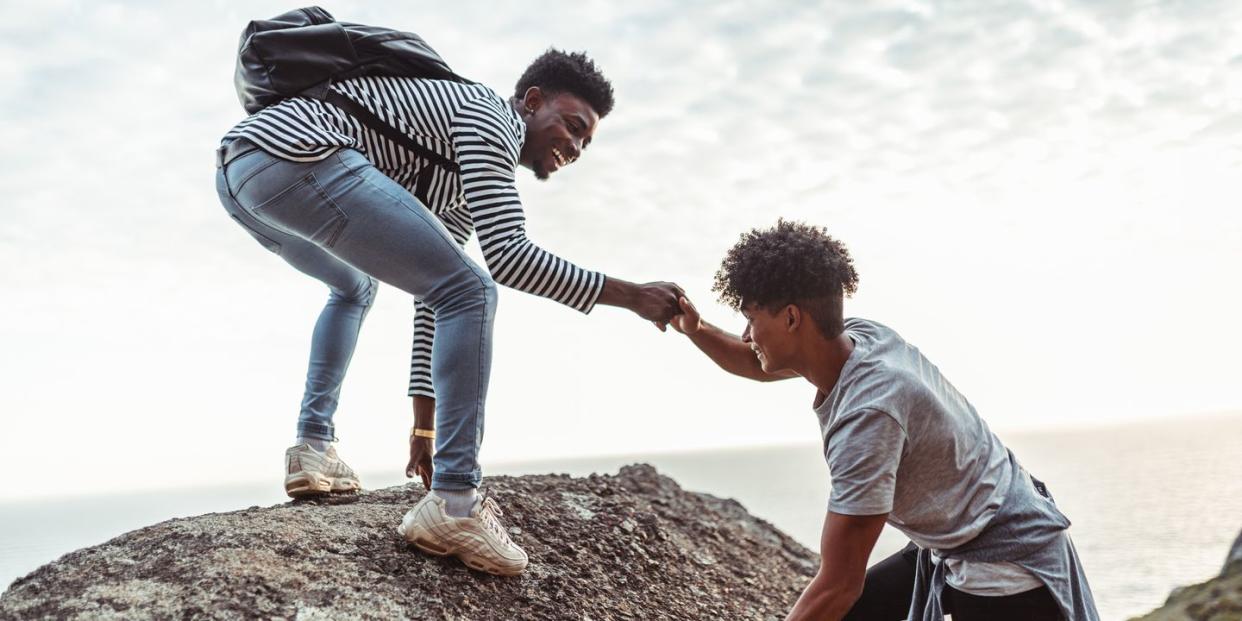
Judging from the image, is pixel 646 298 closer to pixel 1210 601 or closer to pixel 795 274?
pixel 795 274

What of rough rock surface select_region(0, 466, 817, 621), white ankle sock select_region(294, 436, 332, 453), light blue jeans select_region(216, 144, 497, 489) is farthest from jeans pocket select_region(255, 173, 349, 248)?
white ankle sock select_region(294, 436, 332, 453)

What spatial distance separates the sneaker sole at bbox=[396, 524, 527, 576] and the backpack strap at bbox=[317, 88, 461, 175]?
1.47 m

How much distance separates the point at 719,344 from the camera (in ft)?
11.6

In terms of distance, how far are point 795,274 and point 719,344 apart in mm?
863

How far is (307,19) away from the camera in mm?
3377

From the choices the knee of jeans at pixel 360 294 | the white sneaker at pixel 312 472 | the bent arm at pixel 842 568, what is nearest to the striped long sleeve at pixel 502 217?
the knee of jeans at pixel 360 294

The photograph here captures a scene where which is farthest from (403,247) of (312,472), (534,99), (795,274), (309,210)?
(312,472)

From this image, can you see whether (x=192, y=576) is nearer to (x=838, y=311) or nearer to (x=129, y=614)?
(x=129, y=614)

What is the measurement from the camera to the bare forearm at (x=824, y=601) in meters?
2.50

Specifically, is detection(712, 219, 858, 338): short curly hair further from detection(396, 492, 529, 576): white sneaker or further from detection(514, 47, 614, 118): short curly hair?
detection(396, 492, 529, 576): white sneaker

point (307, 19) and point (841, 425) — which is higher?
point (307, 19)

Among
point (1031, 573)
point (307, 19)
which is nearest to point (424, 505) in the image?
point (307, 19)

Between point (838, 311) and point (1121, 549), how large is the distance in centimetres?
6703

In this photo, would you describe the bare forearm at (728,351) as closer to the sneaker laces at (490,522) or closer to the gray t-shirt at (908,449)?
the gray t-shirt at (908,449)
